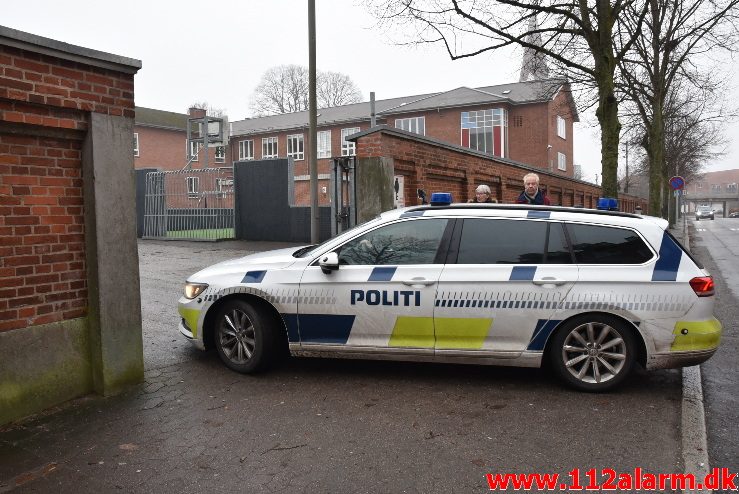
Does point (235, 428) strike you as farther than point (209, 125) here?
No

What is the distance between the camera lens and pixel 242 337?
5.02 metres

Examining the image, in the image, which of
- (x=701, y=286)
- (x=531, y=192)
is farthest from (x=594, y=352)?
(x=531, y=192)

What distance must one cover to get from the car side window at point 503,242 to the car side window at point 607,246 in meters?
0.12

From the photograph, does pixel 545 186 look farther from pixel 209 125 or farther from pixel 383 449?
pixel 383 449

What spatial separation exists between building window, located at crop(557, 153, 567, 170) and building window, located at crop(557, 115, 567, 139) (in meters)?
1.50

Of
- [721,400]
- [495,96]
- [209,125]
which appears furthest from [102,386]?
[495,96]

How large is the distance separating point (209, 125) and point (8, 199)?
13092 mm

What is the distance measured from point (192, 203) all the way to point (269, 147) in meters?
32.1

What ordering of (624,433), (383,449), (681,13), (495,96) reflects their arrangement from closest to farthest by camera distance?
(383,449) < (624,433) < (681,13) < (495,96)

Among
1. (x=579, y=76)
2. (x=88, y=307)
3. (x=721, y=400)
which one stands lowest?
(x=721, y=400)

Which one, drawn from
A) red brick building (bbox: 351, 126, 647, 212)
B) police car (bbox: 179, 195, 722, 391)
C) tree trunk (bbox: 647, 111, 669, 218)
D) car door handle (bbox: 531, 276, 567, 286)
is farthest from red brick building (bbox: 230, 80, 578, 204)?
car door handle (bbox: 531, 276, 567, 286)

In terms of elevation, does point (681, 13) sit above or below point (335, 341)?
above

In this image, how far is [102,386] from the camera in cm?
→ 455

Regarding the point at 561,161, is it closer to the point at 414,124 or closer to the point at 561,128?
the point at 561,128
